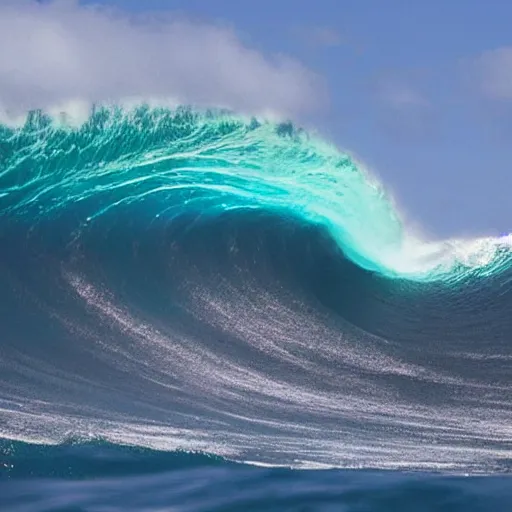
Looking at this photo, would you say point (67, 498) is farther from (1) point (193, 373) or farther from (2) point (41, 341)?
(2) point (41, 341)

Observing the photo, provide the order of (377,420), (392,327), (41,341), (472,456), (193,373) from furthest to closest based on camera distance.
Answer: (392,327), (41,341), (193,373), (377,420), (472,456)

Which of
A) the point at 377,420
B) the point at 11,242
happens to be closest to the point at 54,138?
the point at 11,242

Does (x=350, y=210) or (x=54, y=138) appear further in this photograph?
(x=350, y=210)

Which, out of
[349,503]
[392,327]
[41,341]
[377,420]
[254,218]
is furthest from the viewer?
[254,218]

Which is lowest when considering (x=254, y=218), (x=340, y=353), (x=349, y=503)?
(x=349, y=503)


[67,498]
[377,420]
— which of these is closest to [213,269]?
[377,420]

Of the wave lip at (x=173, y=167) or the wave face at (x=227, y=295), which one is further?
the wave lip at (x=173, y=167)

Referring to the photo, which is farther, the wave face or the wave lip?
the wave lip

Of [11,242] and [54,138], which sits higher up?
[54,138]
